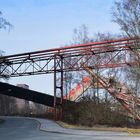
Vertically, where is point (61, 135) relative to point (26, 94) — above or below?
below

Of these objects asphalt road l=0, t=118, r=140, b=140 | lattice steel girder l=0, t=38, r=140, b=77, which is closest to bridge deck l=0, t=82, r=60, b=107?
Answer: lattice steel girder l=0, t=38, r=140, b=77

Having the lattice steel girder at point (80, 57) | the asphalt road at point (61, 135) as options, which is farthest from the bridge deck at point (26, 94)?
the asphalt road at point (61, 135)

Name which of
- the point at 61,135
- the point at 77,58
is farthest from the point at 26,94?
the point at 61,135

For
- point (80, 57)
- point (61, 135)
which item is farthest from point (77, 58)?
point (61, 135)

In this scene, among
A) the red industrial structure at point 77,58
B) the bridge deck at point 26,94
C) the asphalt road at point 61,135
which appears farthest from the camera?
the bridge deck at point 26,94

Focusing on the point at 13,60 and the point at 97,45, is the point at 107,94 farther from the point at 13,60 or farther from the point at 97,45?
the point at 13,60

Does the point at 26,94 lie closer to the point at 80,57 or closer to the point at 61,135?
the point at 80,57

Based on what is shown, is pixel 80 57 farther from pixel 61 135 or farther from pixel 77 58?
pixel 61 135

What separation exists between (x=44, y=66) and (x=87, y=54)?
743cm

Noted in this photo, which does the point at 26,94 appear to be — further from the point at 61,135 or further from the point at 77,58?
the point at 61,135

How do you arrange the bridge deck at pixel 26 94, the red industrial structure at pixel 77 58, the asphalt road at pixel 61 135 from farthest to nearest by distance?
the bridge deck at pixel 26 94, the red industrial structure at pixel 77 58, the asphalt road at pixel 61 135

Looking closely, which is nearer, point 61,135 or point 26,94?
point 61,135

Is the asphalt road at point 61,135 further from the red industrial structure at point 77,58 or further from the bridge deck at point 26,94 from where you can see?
the bridge deck at point 26,94

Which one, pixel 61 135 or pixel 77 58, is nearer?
pixel 61 135
